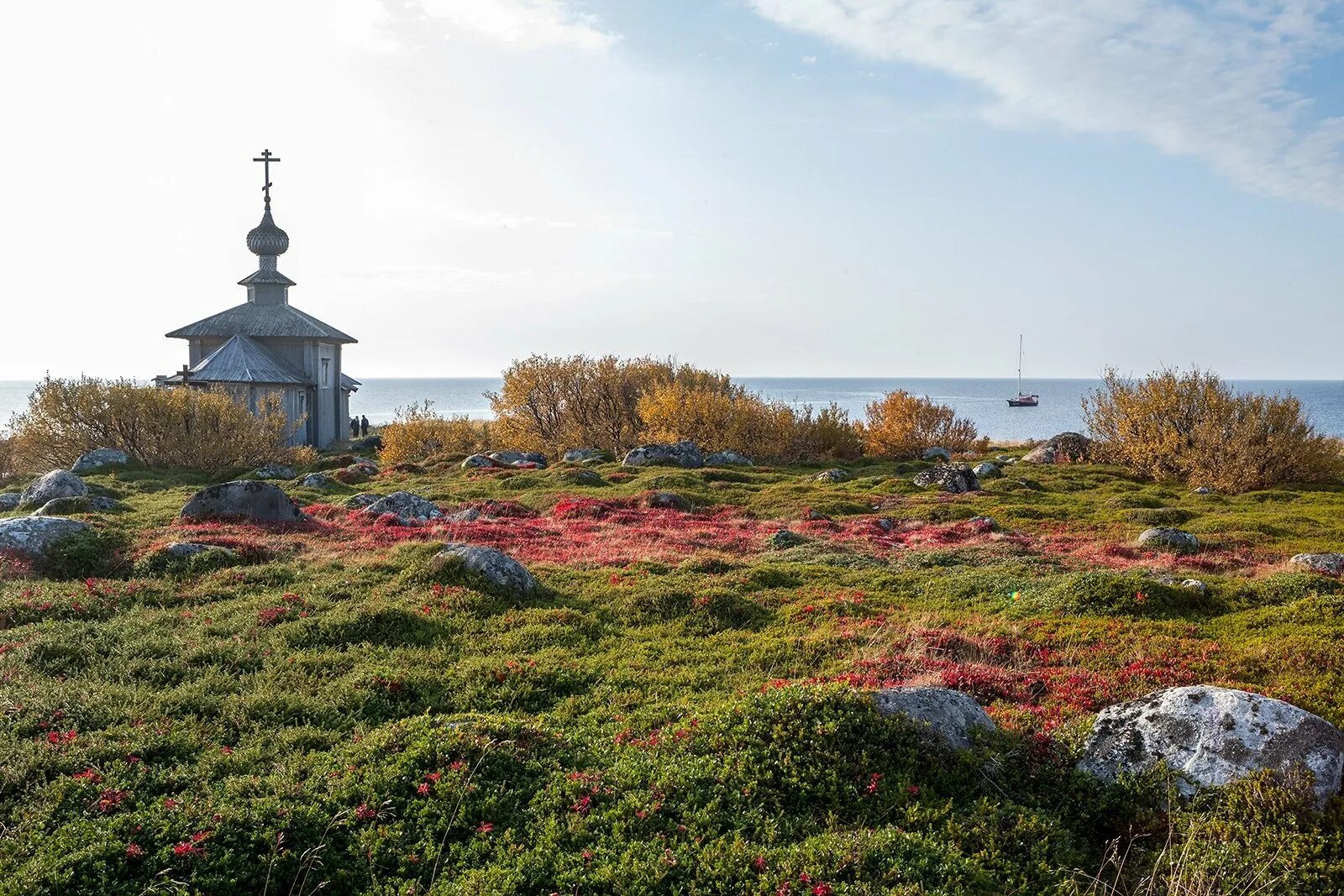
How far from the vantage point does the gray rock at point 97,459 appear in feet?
116

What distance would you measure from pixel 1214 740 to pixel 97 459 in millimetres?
41681

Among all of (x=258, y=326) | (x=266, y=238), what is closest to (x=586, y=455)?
(x=258, y=326)

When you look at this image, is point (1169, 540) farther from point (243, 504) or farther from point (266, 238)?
point (266, 238)

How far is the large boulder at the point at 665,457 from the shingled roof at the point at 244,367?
2634 centimetres

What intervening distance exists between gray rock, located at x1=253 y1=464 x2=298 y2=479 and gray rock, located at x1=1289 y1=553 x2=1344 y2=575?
3628 cm

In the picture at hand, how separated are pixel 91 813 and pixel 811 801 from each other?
6544 millimetres

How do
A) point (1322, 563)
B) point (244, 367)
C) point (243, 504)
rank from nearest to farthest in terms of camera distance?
point (1322, 563)
point (243, 504)
point (244, 367)

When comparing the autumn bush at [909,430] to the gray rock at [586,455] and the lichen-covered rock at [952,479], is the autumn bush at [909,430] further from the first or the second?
Result: the gray rock at [586,455]

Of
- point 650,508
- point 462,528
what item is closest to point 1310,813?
point 462,528

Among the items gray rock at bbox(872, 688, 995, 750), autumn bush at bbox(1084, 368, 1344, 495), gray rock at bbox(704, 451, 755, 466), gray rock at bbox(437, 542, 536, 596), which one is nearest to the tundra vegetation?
gray rock at bbox(872, 688, 995, 750)

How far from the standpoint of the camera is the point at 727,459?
4288 cm

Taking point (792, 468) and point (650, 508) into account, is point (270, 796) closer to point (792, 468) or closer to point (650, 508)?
point (650, 508)

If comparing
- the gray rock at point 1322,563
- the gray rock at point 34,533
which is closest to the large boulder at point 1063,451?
the gray rock at point 1322,563

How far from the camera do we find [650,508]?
27812 millimetres
